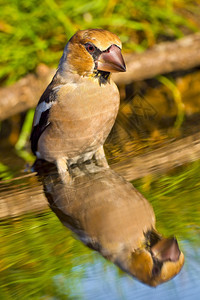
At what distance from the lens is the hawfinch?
11.1 ft

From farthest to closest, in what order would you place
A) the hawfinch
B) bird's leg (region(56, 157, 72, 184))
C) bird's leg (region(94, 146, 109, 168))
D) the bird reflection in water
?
bird's leg (region(94, 146, 109, 168))
bird's leg (region(56, 157, 72, 184))
the hawfinch
the bird reflection in water

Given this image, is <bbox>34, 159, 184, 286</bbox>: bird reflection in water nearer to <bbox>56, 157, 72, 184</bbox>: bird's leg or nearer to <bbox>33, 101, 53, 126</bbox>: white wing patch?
<bbox>56, 157, 72, 184</bbox>: bird's leg

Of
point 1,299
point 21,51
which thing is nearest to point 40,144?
point 21,51

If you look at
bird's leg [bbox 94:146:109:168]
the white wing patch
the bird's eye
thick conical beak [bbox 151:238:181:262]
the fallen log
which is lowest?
bird's leg [bbox 94:146:109:168]

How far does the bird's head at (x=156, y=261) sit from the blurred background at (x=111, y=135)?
0.15 ft

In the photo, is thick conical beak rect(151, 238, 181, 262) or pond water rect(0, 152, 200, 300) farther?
thick conical beak rect(151, 238, 181, 262)

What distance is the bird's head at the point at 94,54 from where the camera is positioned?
3293mm

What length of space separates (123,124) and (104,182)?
1.56m

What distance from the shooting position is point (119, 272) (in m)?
1.97

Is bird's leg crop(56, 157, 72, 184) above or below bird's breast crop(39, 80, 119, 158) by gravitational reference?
below

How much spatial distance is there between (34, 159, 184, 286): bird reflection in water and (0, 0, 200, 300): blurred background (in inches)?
2.0

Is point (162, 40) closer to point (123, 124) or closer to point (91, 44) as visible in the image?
point (123, 124)

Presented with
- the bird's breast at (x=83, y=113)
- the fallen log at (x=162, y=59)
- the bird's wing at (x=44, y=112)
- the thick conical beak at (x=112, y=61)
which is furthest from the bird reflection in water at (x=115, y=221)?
the fallen log at (x=162, y=59)

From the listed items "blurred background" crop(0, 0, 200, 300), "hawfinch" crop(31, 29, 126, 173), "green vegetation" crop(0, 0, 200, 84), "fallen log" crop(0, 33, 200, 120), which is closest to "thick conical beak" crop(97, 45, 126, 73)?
"hawfinch" crop(31, 29, 126, 173)
